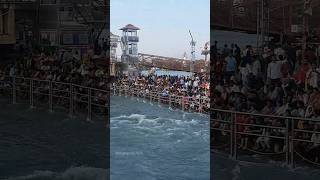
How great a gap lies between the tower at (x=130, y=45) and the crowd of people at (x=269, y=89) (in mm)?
824

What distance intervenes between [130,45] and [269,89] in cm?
146

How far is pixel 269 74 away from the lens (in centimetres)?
428

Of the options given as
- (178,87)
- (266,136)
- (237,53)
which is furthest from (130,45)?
(266,136)

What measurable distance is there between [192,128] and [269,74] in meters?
1.02

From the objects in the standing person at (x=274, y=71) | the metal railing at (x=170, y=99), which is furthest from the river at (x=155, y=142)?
the standing person at (x=274, y=71)

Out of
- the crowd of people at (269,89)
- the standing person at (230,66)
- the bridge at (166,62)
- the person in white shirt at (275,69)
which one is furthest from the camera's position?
the bridge at (166,62)

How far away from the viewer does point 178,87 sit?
495cm

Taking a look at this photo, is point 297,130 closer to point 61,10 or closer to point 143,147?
point 143,147

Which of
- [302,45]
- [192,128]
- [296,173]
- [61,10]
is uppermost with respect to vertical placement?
[61,10]

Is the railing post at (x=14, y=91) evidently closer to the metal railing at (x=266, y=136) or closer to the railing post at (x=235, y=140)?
the metal railing at (x=266, y=136)

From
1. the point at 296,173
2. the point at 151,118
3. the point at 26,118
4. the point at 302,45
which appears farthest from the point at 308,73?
the point at 26,118

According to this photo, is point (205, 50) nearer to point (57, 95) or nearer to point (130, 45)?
point (130, 45)

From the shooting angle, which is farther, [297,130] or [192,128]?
[192,128]

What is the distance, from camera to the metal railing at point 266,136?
4.09 m
